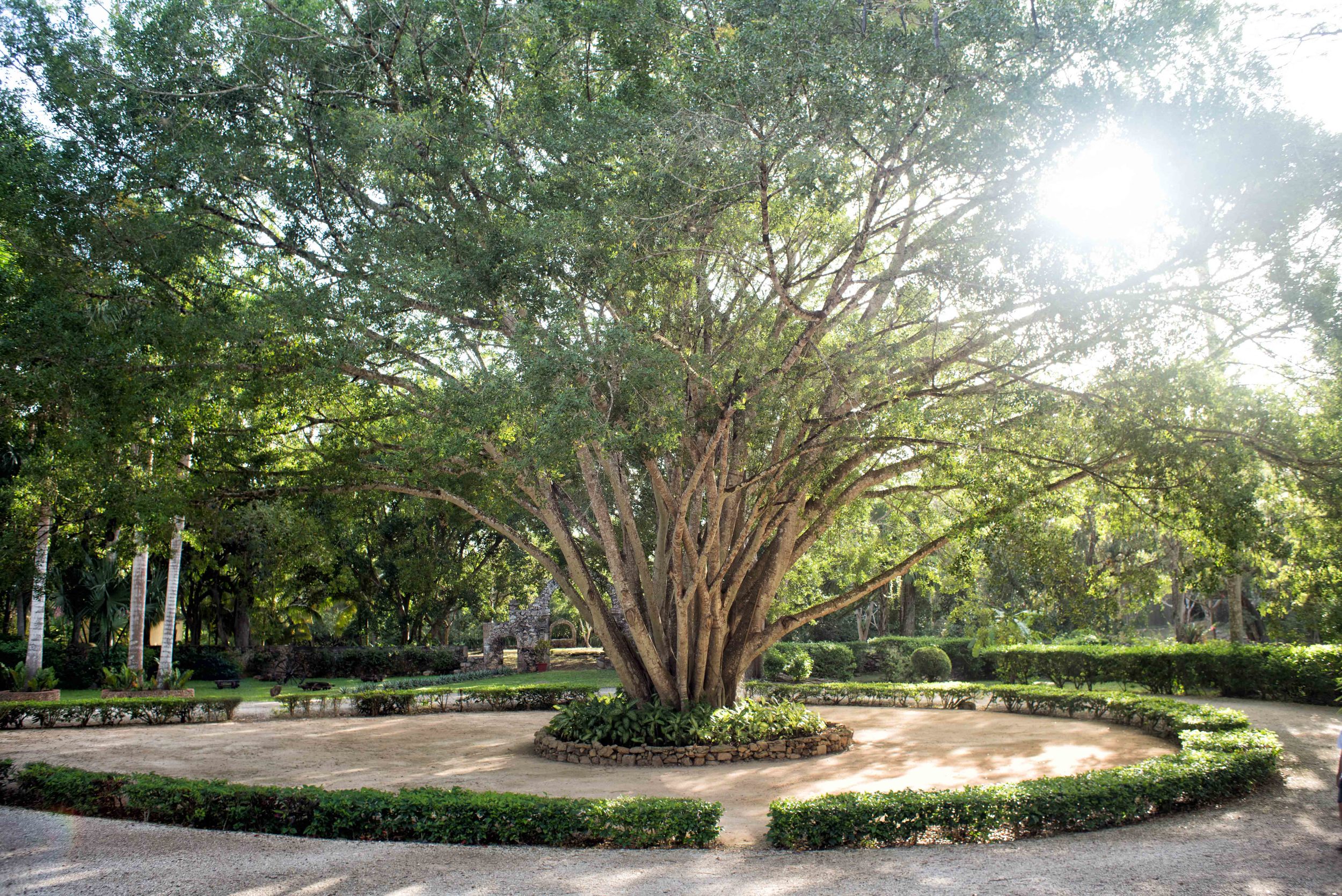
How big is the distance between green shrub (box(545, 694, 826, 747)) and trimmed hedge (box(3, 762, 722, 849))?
4705 millimetres

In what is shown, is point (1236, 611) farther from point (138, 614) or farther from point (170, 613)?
point (138, 614)

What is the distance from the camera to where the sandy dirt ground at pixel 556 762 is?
31.8ft

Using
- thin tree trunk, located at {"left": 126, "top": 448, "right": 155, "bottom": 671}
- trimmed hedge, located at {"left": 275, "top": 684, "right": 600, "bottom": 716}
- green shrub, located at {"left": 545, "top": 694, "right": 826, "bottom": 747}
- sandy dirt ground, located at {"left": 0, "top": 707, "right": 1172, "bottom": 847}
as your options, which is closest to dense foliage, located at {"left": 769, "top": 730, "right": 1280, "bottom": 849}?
sandy dirt ground, located at {"left": 0, "top": 707, "right": 1172, "bottom": 847}

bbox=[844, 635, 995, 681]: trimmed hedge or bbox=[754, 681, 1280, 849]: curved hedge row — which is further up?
bbox=[754, 681, 1280, 849]: curved hedge row

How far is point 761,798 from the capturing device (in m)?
8.99

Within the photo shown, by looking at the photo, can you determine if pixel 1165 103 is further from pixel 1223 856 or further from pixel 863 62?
pixel 1223 856

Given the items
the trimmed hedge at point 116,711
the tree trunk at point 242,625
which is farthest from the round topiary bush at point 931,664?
the tree trunk at point 242,625

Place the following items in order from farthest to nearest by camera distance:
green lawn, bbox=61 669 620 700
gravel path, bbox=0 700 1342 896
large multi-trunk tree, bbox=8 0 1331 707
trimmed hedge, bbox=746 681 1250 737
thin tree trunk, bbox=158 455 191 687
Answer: green lawn, bbox=61 669 620 700 < thin tree trunk, bbox=158 455 191 687 < trimmed hedge, bbox=746 681 1250 737 < large multi-trunk tree, bbox=8 0 1331 707 < gravel path, bbox=0 700 1342 896

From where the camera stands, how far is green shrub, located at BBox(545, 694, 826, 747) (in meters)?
11.7

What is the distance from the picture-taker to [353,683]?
26.7 meters

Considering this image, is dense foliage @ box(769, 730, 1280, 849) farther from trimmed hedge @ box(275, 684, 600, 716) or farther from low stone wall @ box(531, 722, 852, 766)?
trimmed hedge @ box(275, 684, 600, 716)

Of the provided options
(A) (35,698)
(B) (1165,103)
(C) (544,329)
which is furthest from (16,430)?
(B) (1165,103)

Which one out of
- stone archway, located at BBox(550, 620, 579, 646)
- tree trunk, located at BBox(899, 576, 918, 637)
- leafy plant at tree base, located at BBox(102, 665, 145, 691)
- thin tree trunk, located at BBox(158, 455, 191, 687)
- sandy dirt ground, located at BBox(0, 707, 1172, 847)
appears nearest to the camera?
sandy dirt ground, located at BBox(0, 707, 1172, 847)

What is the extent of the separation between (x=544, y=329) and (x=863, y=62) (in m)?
4.06
